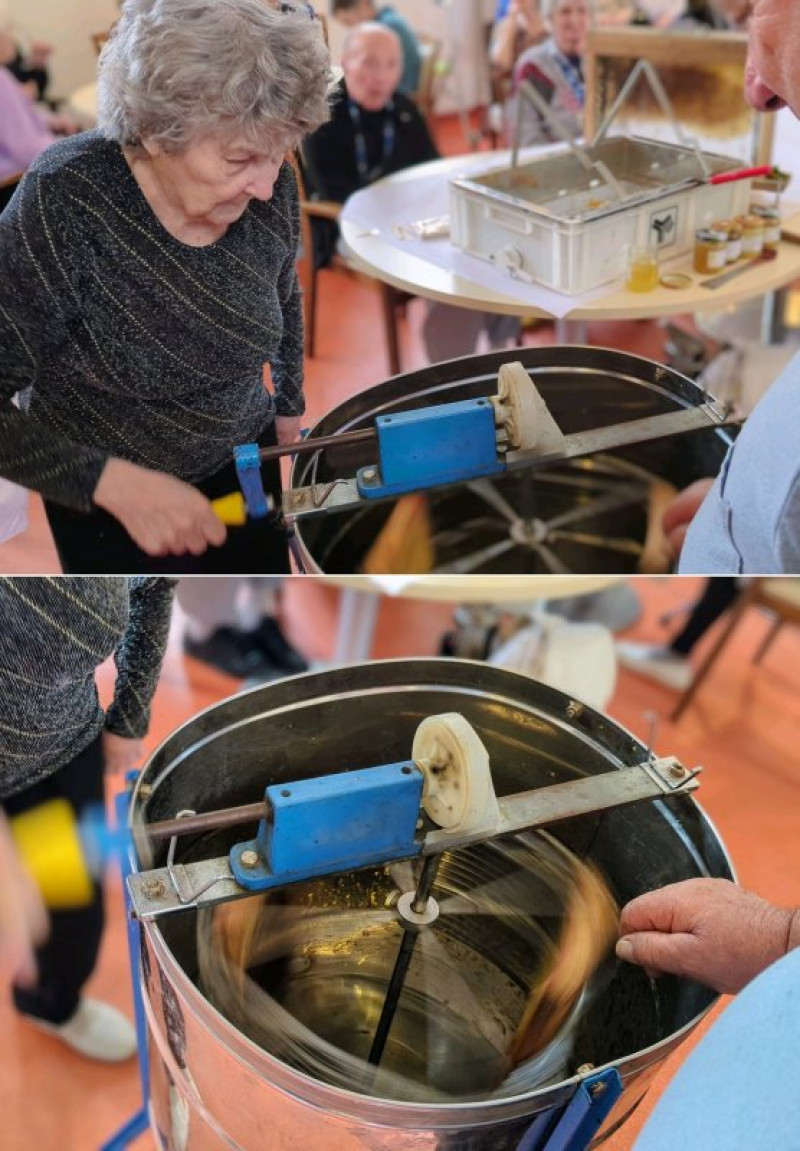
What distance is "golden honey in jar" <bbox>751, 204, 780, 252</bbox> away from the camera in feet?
3.49

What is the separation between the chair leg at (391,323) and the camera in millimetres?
862

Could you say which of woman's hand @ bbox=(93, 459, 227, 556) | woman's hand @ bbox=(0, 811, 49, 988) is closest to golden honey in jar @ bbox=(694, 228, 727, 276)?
woman's hand @ bbox=(93, 459, 227, 556)

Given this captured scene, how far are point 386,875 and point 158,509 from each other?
32 cm

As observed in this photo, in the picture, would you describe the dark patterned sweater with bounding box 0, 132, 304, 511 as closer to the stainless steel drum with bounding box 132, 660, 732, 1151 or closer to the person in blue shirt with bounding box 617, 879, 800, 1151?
the stainless steel drum with bounding box 132, 660, 732, 1151

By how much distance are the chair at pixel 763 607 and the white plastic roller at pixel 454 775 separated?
0.83 ft

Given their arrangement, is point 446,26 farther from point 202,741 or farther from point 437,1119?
point 437,1119

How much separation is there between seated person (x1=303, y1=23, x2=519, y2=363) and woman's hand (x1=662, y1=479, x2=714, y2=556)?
18 centimetres

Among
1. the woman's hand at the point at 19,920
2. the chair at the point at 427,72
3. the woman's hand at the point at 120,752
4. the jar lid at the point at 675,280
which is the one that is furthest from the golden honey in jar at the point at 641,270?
the woman's hand at the point at 19,920

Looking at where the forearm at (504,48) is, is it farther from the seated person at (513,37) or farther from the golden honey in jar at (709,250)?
the golden honey in jar at (709,250)

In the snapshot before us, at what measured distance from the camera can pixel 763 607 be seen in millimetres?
815

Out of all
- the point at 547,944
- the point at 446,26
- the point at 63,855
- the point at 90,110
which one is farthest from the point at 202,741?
the point at 446,26

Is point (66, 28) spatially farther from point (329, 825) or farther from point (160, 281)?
point (329, 825)

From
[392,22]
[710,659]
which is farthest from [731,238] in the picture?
[392,22]

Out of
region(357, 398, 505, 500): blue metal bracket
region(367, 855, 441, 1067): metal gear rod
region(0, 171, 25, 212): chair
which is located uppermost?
region(0, 171, 25, 212): chair
